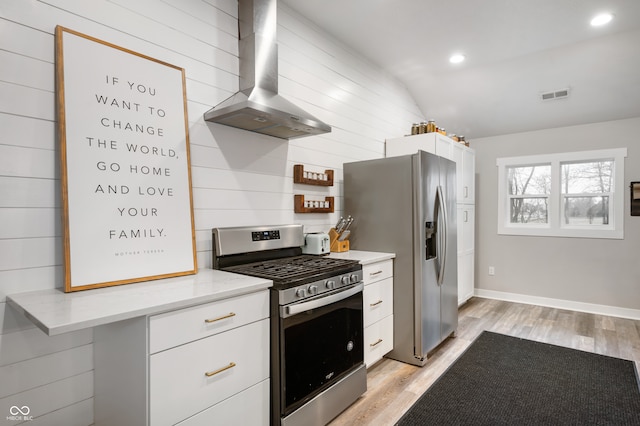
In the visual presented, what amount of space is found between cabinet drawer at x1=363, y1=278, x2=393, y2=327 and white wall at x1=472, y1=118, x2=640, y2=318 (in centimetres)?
288

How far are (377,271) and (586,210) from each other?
350cm

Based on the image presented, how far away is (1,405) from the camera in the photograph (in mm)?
1373

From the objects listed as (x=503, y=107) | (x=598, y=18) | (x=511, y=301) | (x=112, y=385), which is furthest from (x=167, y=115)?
(x=511, y=301)

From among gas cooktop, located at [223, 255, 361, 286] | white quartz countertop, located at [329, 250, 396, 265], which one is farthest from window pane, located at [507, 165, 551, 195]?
gas cooktop, located at [223, 255, 361, 286]

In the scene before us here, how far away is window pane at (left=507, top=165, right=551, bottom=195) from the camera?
4.71m

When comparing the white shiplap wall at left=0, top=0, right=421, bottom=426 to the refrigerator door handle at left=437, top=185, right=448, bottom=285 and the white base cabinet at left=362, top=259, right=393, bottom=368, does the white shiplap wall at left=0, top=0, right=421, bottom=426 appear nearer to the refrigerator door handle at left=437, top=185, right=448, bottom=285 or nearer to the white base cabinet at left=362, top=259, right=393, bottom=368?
the white base cabinet at left=362, top=259, right=393, bottom=368

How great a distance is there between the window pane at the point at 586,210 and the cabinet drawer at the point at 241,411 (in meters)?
4.60

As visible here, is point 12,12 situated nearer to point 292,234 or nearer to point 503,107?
point 292,234

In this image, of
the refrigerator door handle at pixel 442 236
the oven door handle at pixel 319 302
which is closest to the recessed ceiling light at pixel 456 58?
the refrigerator door handle at pixel 442 236

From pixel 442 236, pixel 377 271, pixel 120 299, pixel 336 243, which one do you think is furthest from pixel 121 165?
pixel 442 236

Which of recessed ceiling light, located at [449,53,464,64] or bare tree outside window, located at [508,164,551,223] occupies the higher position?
recessed ceiling light, located at [449,53,464,64]

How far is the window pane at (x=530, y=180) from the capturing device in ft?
15.4

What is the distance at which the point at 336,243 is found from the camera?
2924mm

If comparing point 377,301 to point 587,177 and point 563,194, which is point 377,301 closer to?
point 563,194
